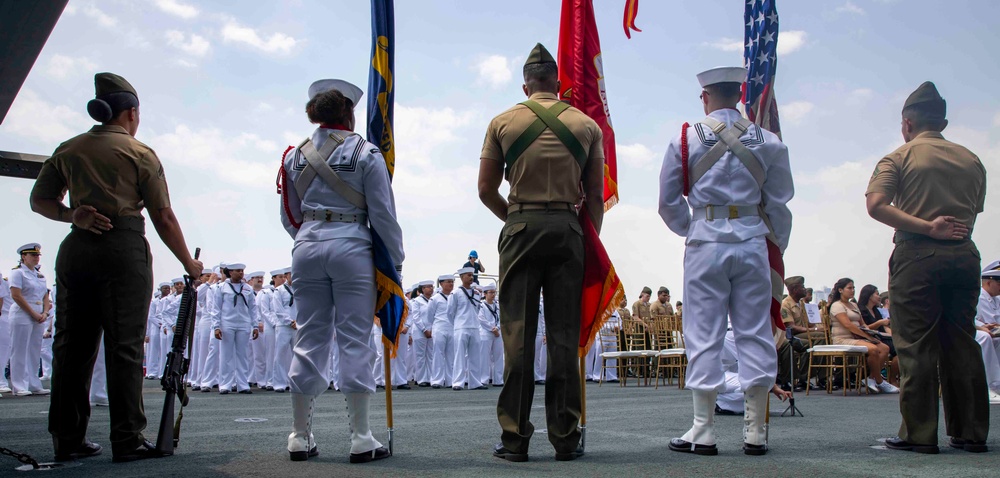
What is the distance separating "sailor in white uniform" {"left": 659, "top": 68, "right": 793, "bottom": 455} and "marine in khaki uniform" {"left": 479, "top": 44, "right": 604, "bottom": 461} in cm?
64

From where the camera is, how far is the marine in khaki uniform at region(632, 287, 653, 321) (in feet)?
68.2

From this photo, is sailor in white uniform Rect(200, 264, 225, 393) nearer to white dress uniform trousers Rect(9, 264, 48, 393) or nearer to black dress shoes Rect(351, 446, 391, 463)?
white dress uniform trousers Rect(9, 264, 48, 393)

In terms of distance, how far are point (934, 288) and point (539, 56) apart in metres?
2.73

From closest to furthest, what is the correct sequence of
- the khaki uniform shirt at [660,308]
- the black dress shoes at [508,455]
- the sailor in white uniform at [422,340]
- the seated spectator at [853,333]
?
the black dress shoes at [508,455]
the seated spectator at [853,333]
the sailor in white uniform at [422,340]
the khaki uniform shirt at [660,308]

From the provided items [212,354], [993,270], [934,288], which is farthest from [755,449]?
[212,354]

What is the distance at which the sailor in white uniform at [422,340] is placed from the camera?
19328mm

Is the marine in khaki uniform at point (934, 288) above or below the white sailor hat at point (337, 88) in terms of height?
below

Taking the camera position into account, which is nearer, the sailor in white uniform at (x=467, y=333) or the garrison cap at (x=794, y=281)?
the garrison cap at (x=794, y=281)

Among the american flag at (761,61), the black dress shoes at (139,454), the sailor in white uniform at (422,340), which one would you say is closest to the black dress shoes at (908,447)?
the american flag at (761,61)

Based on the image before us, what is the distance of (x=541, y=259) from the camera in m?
4.52

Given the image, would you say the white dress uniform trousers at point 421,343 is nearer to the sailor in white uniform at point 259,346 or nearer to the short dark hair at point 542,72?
the sailor in white uniform at point 259,346

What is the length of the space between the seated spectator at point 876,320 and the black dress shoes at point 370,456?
1104 centimetres

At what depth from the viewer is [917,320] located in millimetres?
4930

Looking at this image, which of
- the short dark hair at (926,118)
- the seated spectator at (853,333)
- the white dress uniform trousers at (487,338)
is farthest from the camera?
the white dress uniform trousers at (487,338)
